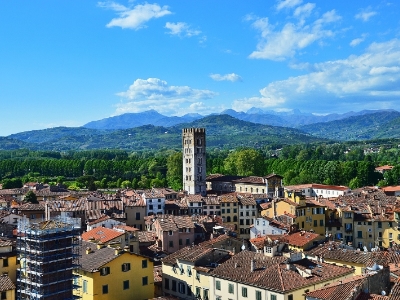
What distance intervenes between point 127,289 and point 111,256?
2.98m

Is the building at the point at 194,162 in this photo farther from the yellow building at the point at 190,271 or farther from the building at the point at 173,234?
the yellow building at the point at 190,271

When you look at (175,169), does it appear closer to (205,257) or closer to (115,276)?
(205,257)

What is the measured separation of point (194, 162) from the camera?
413ft

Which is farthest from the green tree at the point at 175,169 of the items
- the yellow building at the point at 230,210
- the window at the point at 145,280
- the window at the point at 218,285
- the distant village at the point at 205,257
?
the window at the point at 218,285

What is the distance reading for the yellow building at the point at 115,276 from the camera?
39.3 metres

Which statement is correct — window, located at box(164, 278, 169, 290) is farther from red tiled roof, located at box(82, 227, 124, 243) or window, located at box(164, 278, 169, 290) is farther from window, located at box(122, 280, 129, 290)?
red tiled roof, located at box(82, 227, 124, 243)

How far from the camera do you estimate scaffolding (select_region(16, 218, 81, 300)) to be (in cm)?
3369

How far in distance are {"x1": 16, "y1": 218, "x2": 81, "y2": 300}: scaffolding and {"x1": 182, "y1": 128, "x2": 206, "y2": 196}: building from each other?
3461 inches

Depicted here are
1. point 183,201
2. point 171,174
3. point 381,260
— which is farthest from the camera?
point 171,174

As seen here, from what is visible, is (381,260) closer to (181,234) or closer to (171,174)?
(181,234)

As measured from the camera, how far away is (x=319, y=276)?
1540 inches

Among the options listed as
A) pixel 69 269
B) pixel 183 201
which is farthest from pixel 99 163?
pixel 69 269

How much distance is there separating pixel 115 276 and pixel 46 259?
7.88 metres

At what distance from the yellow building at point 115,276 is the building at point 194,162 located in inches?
3157
